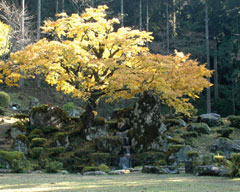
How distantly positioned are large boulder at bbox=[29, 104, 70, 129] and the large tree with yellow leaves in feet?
7.12

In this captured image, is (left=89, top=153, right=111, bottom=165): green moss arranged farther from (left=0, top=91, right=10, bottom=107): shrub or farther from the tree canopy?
(left=0, top=91, right=10, bottom=107): shrub

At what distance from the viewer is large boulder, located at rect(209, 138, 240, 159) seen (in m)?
15.8

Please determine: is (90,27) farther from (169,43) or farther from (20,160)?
(169,43)

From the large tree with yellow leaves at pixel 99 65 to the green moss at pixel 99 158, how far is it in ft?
9.59

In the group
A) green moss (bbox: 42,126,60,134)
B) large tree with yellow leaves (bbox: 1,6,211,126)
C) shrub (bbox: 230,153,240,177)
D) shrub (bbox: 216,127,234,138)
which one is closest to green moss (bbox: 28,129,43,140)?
green moss (bbox: 42,126,60,134)

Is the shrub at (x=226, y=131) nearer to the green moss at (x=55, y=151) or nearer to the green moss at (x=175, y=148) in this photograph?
the green moss at (x=175, y=148)

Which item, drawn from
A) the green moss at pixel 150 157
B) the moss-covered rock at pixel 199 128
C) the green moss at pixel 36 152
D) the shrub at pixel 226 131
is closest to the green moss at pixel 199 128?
the moss-covered rock at pixel 199 128

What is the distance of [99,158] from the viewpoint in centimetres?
1488

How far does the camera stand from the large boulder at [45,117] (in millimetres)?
18438

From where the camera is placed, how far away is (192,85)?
1631cm

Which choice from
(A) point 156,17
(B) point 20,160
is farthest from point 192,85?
(A) point 156,17

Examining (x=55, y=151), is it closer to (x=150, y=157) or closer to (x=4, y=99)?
(x=150, y=157)

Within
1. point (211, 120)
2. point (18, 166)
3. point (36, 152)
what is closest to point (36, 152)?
point (36, 152)

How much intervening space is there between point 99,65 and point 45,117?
539 cm
